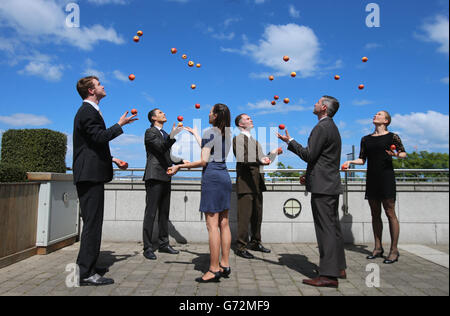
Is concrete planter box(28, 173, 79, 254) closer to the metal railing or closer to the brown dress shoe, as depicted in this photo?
the metal railing

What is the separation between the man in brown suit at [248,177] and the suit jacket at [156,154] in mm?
1162

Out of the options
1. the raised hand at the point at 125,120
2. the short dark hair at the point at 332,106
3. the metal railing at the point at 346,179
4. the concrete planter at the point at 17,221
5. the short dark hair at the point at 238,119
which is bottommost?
the concrete planter at the point at 17,221

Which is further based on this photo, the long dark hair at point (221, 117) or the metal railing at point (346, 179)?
the metal railing at point (346, 179)

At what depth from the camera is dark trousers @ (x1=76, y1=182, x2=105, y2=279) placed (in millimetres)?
3582

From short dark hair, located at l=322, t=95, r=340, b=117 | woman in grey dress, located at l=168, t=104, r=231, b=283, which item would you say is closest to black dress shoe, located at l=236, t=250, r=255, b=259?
woman in grey dress, located at l=168, t=104, r=231, b=283

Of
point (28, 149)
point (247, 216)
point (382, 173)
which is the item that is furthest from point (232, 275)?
point (28, 149)

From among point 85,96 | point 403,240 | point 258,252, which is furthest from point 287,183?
point 85,96

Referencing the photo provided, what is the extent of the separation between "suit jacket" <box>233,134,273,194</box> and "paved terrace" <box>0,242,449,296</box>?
1.13 metres

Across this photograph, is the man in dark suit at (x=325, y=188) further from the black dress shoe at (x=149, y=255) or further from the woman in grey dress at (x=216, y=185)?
the black dress shoe at (x=149, y=255)

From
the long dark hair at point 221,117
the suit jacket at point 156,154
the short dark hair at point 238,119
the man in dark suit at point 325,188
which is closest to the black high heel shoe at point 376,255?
the man in dark suit at point 325,188

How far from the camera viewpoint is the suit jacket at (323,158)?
3672 millimetres

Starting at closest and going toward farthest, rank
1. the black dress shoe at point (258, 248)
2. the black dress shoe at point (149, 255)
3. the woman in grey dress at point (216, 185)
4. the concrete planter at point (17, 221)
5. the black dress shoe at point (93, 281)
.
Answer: the black dress shoe at point (93, 281) < the woman in grey dress at point (216, 185) < the concrete planter at point (17, 221) < the black dress shoe at point (149, 255) < the black dress shoe at point (258, 248)

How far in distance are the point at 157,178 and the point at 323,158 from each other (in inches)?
101
